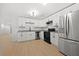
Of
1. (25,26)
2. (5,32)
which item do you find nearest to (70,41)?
(5,32)

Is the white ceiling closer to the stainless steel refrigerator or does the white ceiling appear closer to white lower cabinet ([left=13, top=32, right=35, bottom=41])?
the stainless steel refrigerator

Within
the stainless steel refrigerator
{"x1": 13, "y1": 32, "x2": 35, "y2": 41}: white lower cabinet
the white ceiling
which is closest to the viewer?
the stainless steel refrigerator

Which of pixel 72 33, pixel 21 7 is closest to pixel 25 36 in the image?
pixel 21 7

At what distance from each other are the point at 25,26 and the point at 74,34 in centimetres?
417

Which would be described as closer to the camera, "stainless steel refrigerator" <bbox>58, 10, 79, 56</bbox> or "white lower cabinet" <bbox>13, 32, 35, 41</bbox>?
"stainless steel refrigerator" <bbox>58, 10, 79, 56</bbox>

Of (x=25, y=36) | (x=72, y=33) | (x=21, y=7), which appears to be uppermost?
(x=21, y=7)

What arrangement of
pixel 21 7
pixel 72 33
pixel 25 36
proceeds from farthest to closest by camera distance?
1. pixel 25 36
2. pixel 21 7
3. pixel 72 33

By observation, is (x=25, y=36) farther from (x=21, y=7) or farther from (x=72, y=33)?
(x=72, y=33)

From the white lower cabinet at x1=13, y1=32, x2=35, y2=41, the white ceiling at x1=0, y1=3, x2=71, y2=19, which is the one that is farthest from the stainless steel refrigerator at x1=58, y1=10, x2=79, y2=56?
the white lower cabinet at x1=13, y1=32, x2=35, y2=41

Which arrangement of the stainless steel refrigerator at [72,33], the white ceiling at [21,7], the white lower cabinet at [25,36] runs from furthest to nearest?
the white lower cabinet at [25,36] → the white ceiling at [21,7] → the stainless steel refrigerator at [72,33]

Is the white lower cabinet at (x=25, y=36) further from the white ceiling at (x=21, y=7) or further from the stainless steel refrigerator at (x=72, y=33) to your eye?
the stainless steel refrigerator at (x=72, y=33)

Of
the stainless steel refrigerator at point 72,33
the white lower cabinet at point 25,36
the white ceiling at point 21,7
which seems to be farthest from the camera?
the white lower cabinet at point 25,36

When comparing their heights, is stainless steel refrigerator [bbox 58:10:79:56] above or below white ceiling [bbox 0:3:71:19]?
below

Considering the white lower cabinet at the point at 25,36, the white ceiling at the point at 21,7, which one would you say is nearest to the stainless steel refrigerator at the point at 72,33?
the white ceiling at the point at 21,7
